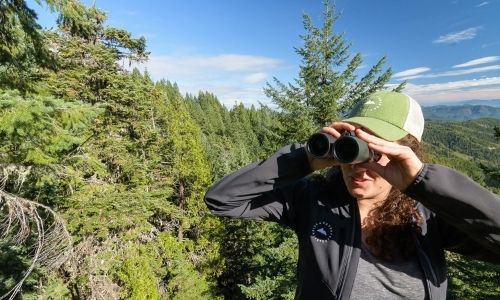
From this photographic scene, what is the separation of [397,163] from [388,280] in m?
0.59

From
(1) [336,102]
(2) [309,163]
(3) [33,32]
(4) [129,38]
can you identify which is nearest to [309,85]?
(1) [336,102]

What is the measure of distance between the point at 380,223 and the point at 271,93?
11447 mm

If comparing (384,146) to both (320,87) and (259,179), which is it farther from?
(320,87)

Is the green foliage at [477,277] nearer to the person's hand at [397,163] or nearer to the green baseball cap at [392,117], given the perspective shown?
the green baseball cap at [392,117]

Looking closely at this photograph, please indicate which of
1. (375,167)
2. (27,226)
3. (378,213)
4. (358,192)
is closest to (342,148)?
(375,167)

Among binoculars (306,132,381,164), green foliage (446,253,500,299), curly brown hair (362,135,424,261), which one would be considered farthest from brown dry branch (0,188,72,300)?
green foliage (446,253,500,299)

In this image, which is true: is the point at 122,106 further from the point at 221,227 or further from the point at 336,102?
the point at 221,227

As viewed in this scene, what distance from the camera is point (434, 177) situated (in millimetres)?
1428

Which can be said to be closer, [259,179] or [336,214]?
[336,214]

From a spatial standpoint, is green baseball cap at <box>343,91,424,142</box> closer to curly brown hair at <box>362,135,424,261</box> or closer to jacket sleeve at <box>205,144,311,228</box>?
curly brown hair at <box>362,135,424,261</box>

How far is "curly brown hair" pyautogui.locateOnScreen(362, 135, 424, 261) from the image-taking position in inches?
68.6

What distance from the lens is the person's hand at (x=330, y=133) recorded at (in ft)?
6.10

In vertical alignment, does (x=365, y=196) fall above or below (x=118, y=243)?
above

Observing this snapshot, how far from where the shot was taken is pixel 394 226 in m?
1.77
